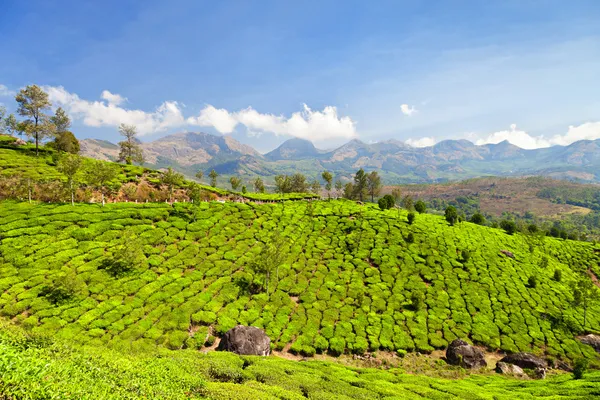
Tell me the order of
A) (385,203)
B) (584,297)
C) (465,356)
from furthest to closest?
(385,203) < (584,297) < (465,356)

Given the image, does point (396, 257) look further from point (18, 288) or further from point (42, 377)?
point (18, 288)

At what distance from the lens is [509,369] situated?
119ft

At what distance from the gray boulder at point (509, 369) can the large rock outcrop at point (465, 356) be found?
1.62 metres

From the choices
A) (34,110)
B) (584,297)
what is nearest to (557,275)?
(584,297)

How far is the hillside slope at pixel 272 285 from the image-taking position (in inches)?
1384

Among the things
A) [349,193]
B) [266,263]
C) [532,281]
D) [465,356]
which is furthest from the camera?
[349,193]

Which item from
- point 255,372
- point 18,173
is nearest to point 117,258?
point 255,372

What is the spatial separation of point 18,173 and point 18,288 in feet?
139

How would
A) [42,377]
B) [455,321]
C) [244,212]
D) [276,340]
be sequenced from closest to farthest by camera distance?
[42,377]
[276,340]
[455,321]
[244,212]

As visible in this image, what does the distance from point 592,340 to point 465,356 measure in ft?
83.4

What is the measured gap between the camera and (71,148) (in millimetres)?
89750

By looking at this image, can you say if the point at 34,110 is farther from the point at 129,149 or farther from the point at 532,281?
the point at 532,281

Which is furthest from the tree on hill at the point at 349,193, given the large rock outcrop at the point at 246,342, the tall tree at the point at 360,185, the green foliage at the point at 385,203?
the large rock outcrop at the point at 246,342

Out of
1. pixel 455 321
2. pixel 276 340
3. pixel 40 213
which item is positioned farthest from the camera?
pixel 40 213
